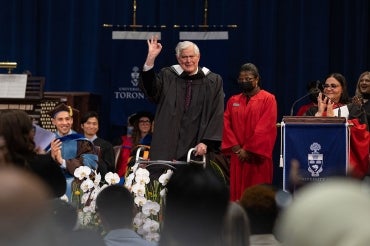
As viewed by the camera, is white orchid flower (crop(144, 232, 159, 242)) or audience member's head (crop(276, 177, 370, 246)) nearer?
audience member's head (crop(276, 177, 370, 246))

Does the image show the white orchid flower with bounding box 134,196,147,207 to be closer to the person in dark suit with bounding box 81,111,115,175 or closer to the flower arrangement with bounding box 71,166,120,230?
the flower arrangement with bounding box 71,166,120,230

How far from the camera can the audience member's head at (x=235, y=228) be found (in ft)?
7.80

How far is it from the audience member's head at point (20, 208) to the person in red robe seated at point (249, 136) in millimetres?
7083

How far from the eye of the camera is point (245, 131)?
922cm

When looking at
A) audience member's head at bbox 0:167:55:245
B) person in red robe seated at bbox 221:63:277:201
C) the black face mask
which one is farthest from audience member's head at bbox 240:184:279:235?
the black face mask

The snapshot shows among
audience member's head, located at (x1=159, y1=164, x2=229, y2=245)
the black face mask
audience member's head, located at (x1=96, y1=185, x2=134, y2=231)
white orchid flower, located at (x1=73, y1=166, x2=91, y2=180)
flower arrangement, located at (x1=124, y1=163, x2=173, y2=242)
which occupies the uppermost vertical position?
the black face mask

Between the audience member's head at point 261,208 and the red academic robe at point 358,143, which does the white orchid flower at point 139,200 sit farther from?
the red academic robe at point 358,143

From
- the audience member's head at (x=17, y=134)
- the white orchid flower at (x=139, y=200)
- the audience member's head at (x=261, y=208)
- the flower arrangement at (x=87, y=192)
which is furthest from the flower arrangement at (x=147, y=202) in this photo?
the audience member's head at (x=261, y=208)

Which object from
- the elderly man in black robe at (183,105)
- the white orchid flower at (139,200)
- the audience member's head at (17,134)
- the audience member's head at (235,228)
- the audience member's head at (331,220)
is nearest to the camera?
the audience member's head at (331,220)

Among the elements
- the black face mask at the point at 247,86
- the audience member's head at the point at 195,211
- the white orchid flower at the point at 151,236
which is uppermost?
the black face mask at the point at 247,86

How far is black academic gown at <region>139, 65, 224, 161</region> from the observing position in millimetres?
6914

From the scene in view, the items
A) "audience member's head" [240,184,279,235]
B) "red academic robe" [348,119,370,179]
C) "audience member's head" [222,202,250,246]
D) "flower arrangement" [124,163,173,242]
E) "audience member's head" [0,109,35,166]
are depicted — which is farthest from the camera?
"red academic robe" [348,119,370,179]

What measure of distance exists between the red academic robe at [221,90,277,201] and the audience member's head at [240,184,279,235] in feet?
20.3

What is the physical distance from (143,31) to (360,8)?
2731mm
